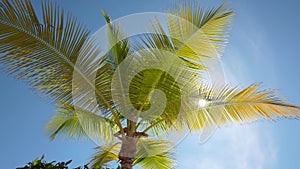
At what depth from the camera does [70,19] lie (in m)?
5.78

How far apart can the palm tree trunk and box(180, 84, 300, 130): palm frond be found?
1.20 meters

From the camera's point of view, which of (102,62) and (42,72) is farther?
(102,62)

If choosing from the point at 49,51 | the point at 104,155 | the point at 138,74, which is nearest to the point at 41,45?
the point at 49,51

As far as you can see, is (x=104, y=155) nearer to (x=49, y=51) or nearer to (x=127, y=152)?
(x=127, y=152)

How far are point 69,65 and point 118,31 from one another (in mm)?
1604

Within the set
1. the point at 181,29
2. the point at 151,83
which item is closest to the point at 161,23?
the point at 181,29

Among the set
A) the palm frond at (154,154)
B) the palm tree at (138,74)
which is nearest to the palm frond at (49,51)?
the palm tree at (138,74)

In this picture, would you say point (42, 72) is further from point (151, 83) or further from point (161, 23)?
point (161, 23)

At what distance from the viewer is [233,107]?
657 centimetres

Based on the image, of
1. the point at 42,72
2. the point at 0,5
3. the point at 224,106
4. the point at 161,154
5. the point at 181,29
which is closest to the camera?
the point at 0,5

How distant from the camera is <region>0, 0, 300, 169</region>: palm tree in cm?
557

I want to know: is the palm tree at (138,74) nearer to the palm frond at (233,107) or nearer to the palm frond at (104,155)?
the palm frond at (233,107)

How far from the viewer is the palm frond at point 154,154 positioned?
7.79 metres

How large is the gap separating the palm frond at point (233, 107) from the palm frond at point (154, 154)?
136cm
